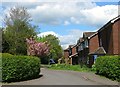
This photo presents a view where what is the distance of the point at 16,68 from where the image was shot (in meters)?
22.6

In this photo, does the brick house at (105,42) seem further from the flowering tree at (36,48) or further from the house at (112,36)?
the flowering tree at (36,48)

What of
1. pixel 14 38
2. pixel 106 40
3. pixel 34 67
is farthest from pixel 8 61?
pixel 14 38

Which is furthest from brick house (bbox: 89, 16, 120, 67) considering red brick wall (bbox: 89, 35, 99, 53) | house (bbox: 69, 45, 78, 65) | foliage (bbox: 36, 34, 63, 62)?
foliage (bbox: 36, 34, 63, 62)

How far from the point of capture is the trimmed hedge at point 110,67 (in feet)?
79.0

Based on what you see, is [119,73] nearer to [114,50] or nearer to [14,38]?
[114,50]

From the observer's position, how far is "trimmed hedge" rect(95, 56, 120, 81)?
2409 cm

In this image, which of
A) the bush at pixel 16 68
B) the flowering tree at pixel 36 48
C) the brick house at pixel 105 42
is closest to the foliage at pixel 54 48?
the flowering tree at pixel 36 48

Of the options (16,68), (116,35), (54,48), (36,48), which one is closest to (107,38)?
(116,35)

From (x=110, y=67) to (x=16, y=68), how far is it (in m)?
7.78

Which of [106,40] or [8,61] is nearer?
[8,61]

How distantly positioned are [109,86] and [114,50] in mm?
19747

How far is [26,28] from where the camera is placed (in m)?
59.7

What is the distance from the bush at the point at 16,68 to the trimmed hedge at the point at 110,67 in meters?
6.29

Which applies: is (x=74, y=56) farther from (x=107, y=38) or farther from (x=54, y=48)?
(x=107, y=38)
